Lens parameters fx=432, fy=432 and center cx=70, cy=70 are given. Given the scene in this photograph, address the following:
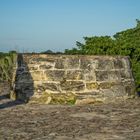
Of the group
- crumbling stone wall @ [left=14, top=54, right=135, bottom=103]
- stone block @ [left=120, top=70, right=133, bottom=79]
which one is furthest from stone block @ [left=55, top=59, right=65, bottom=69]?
stone block @ [left=120, top=70, right=133, bottom=79]

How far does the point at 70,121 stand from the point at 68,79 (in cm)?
337

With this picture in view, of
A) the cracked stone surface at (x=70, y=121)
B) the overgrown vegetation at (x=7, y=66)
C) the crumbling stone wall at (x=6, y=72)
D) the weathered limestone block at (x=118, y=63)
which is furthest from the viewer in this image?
the overgrown vegetation at (x=7, y=66)

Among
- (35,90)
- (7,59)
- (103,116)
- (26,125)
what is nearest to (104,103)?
(35,90)

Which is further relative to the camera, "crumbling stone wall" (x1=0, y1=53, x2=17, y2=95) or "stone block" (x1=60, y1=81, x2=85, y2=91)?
"crumbling stone wall" (x1=0, y1=53, x2=17, y2=95)

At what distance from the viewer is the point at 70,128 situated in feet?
24.1

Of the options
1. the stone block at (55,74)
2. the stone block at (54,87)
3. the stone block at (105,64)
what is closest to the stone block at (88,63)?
the stone block at (105,64)

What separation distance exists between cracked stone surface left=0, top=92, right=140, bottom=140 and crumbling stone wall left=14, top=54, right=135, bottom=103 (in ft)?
1.89

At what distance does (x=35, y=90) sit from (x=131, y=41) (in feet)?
12.3

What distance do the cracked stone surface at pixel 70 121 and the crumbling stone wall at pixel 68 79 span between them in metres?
0.58

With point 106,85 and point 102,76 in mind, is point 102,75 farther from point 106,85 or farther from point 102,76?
point 106,85

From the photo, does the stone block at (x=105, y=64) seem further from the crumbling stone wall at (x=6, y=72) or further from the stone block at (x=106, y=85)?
the crumbling stone wall at (x=6, y=72)

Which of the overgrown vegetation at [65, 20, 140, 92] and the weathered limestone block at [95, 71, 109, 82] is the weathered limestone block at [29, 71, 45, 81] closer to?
the weathered limestone block at [95, 71, 109, 82]

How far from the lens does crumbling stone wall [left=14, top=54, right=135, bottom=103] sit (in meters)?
11.3

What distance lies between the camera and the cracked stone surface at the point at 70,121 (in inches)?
264
